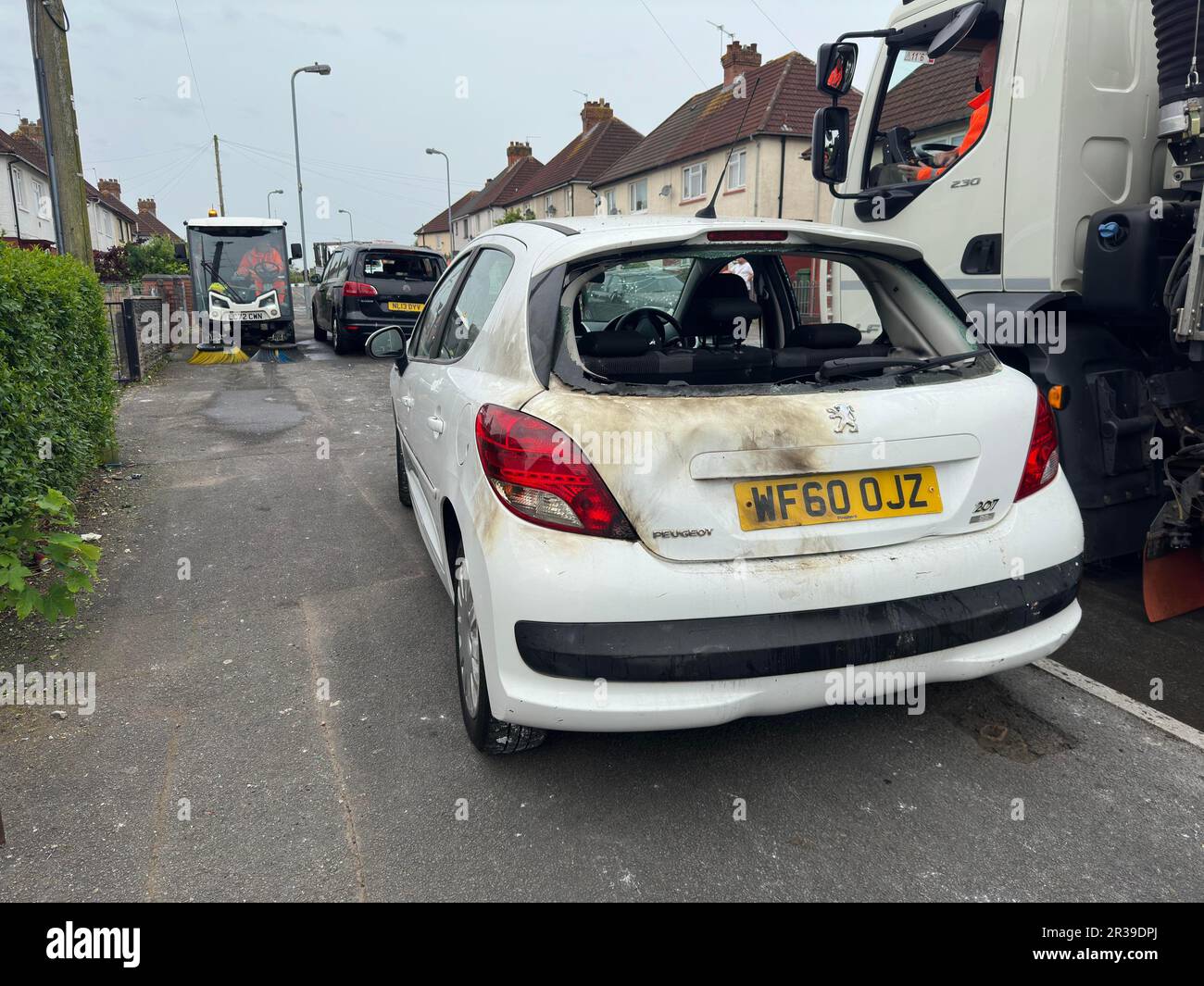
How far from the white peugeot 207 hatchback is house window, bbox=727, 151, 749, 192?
30.1 metres

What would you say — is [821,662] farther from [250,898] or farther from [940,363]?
[250,898]

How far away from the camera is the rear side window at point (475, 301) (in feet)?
11.3

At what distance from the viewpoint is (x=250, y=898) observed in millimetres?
2418

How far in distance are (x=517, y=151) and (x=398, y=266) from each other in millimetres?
53051

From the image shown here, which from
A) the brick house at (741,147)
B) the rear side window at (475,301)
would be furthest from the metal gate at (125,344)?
the brick house at (741,147)

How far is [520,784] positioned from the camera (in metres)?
2.93

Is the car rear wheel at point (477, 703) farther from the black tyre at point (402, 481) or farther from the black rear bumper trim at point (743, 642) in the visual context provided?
the black tyre at point (402, 481)

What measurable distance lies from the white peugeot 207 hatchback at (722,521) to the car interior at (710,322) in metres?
0.06

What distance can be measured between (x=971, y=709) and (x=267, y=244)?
18676 mm

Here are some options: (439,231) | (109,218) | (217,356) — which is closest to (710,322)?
(217,356)

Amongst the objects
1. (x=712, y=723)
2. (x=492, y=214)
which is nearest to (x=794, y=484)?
(x=712, y=723)

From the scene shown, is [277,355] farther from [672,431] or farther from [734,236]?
[672,431]

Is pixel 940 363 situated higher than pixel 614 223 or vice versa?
pixel 614 223
